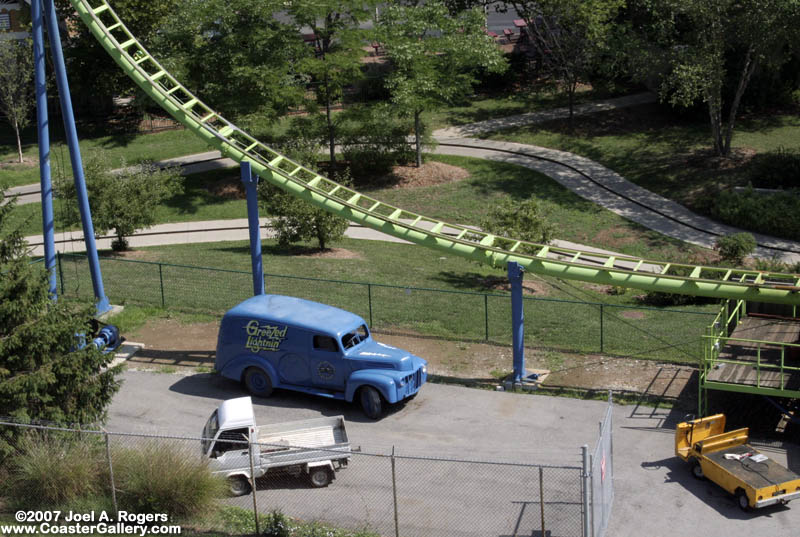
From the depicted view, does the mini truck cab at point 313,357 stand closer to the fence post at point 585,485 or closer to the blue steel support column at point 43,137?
the blue steel support column at point 43,137

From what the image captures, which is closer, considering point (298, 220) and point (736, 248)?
point (736, 248)

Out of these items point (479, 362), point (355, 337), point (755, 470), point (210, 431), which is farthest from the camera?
point (479, 362)

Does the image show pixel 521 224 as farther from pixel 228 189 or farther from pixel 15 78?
pixel 15 78

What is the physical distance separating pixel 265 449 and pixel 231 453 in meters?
0.65

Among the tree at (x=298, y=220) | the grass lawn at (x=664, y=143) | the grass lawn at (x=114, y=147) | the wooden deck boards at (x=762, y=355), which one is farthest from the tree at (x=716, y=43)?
the grass lawn at (x=114, y=147)

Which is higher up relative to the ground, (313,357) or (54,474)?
(313,357)

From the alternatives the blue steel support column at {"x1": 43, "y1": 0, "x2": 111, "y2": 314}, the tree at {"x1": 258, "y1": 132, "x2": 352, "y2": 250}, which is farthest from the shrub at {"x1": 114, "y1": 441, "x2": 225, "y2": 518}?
the tree at {"x1": 258, "y1": 132, "x2": 352, "y2": 250}

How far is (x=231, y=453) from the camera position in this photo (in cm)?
1653

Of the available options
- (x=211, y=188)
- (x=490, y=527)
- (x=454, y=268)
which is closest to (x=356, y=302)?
(x=454, y=268)

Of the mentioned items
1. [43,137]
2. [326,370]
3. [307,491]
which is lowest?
[307,491]

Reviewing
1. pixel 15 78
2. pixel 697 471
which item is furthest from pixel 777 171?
pixel 15 78

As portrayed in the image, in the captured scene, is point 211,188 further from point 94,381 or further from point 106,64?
point 94,381

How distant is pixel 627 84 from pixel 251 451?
46199mm

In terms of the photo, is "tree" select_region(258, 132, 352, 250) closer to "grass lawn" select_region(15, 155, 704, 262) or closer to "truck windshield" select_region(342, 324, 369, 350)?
"grass lawn" select_region(15, 155, 704, 262)
